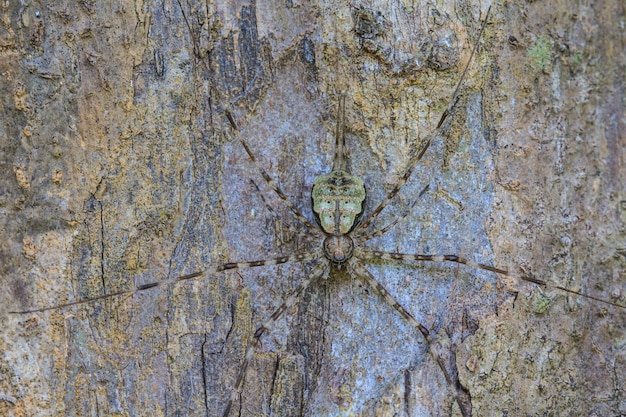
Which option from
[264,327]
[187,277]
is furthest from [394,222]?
[187,277]

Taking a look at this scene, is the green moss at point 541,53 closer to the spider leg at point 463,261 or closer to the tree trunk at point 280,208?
Answer: the tree trunk at point 280,208

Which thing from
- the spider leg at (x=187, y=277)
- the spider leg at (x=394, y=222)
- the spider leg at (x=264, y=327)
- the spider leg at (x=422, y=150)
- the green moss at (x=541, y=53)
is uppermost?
the green moss at (x=541, y=53)

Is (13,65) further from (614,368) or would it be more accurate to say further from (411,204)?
(614,368)

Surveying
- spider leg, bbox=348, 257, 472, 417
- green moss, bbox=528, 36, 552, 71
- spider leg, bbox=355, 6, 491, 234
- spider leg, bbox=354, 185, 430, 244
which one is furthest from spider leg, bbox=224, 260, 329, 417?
green moss, bbox=528, 36, 552, 71

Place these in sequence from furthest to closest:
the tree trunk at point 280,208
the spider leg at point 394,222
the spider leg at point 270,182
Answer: the spider leg at point 394,222, the spider leg at point 270,182, the tree trunk at point 280,208

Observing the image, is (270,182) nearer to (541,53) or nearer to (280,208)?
(280,208)

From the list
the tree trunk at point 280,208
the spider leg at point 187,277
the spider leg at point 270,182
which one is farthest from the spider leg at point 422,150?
the spider leg at point 187,277

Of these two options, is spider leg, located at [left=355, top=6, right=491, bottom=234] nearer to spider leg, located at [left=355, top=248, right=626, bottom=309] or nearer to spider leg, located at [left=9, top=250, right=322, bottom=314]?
spider leg, located at [left=355, top=248, right=626, bottom=309]
